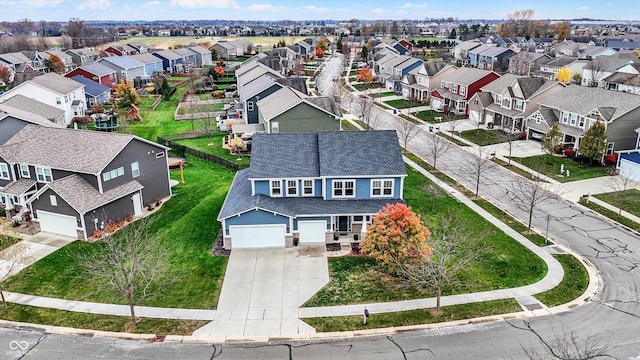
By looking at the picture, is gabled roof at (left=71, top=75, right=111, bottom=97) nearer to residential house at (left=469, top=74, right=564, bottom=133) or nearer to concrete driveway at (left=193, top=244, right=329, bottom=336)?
residential house at (left=469, top=74, right=564, bottom=133)

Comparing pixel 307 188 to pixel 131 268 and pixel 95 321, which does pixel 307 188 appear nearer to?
pixel 131 268

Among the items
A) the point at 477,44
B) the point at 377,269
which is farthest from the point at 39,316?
the point at 477,44

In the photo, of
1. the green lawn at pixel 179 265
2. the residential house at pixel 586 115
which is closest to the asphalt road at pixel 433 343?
the green lawn at pixel 179 265

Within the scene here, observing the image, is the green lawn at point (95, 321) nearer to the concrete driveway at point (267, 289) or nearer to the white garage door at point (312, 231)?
the concrete driveway at point (267, 289)

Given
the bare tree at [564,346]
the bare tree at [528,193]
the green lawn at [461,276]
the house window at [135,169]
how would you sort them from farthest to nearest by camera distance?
the bare tree at [528,193], the house window at [135,169], the green lawn at [461,276], the bare tree at [564,346]

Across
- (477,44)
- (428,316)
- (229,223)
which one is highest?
(477,44)

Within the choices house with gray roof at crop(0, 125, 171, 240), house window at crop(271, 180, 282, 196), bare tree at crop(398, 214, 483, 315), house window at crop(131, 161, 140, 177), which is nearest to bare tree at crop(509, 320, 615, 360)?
bare tree at crop(398, 214, 483, 315)

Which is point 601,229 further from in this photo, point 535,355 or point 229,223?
point 229,223
